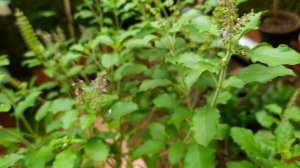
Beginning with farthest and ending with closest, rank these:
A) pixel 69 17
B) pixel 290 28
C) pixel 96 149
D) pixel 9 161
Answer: pixel 69 17 → pixel 290 28 → pixel 96 149 → pixel 9 161

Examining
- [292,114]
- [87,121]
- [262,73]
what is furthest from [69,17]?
[262,73]

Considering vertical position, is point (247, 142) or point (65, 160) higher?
point (65, 160)

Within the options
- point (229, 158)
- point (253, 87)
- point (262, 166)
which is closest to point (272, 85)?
point (253, 87)

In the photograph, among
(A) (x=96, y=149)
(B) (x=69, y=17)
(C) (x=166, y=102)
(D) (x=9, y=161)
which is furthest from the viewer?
(B) (x=69, y=17)

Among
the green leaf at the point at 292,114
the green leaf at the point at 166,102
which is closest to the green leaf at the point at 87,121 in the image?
the green leaf at the point at 166,102

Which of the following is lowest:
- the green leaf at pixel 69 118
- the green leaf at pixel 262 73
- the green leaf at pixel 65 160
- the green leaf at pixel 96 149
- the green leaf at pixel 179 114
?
the green leaf at pixel 179 114

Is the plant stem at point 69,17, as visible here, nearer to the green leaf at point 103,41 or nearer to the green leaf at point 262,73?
the green leaf at point 103,41

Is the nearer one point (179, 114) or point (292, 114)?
point (179, 114)

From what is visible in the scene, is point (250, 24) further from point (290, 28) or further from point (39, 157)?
point (290, 28)
